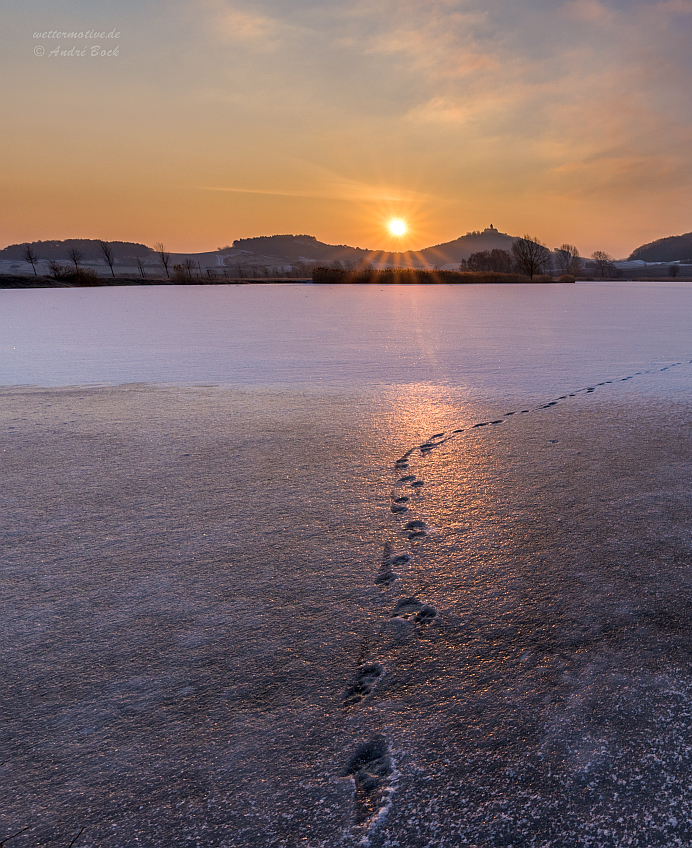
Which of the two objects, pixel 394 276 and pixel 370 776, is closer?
pixel 370 776

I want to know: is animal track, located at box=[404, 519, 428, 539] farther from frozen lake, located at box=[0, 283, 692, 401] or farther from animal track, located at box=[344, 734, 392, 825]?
frozen lake, located at box=[0, 283, 692, 401]

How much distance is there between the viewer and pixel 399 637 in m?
1.74

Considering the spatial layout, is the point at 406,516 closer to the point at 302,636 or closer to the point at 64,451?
the point at 302,636

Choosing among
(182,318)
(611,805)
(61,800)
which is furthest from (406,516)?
(182,318)

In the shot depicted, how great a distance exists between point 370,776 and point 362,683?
0.30 metres

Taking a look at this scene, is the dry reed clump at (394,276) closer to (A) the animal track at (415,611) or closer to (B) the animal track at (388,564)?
(B) the animal track at (388,564)

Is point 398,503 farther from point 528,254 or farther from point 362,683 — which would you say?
point 528,254

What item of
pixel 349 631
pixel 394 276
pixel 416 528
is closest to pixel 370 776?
pixel 349 631

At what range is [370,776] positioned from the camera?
1.26 metres

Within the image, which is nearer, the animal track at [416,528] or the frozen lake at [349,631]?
the frozen lake at [349,631]

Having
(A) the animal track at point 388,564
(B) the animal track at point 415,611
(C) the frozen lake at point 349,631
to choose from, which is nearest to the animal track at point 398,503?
(C) the frozen lake at point 349,631

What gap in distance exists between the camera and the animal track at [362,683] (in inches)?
58.6

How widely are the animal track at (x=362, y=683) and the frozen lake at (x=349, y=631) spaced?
0.01 m

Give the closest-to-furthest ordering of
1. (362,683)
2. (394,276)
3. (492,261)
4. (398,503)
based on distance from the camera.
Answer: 1. (362,683)
2. (398,503)
3. (394,276)
4. (492,261)
